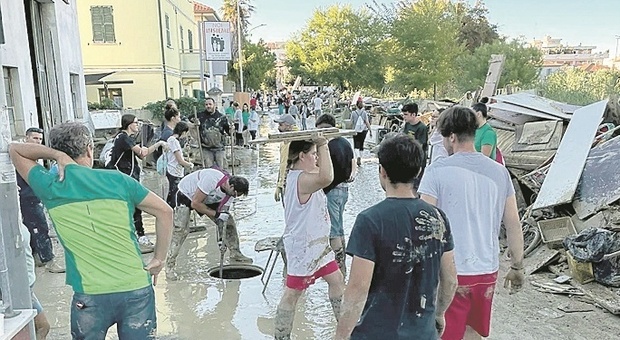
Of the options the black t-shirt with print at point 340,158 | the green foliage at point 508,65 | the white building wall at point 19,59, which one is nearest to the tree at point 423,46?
the green foliage at point 508,65

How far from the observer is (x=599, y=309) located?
4648 mm

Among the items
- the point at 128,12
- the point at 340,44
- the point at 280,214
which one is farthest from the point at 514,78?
the point at 280,214

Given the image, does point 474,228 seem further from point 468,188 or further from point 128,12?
point 128,12

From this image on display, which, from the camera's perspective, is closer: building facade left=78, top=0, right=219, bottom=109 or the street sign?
the street sign

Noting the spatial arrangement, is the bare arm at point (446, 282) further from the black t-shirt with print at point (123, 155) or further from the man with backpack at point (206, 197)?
the black t-shirt with print at point (123, 155)

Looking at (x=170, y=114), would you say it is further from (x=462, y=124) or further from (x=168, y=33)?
(x=168, y=33)

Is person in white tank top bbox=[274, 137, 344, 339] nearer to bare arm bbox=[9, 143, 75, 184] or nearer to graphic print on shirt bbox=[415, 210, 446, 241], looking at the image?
graphic print on shirt bbox=[415, 210, 446, 241]

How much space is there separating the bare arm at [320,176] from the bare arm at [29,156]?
145 centimetres

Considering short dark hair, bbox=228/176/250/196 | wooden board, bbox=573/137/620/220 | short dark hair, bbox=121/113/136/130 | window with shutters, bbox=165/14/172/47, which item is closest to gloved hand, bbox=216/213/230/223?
short dark hair, bbox=228/176/250/196

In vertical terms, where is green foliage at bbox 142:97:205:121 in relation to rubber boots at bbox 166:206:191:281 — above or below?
above

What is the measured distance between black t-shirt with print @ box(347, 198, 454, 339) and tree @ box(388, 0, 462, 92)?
28004mm

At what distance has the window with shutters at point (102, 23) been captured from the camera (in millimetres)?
20547

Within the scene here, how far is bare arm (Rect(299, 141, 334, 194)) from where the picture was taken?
10.6ft

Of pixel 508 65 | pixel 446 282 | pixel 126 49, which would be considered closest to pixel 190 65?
pixel 126 49
